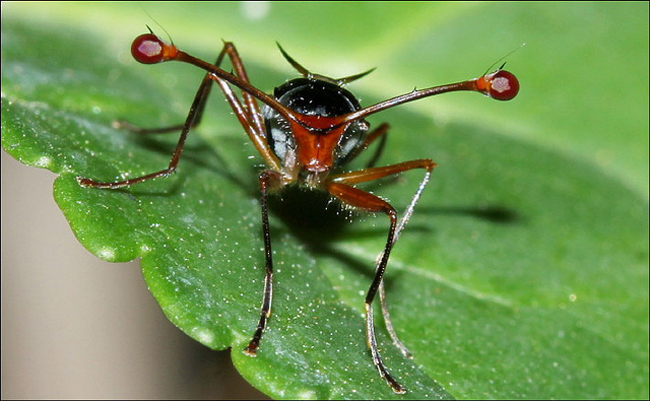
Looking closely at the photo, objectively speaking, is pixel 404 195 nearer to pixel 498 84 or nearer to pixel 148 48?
pixel 498 84

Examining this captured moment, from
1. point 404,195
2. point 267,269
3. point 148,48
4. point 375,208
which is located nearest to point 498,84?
point 375,208

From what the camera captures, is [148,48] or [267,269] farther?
[267,269]

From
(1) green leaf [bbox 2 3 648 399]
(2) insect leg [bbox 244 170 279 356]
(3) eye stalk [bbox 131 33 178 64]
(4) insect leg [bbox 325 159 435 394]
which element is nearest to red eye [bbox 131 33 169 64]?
(3) eye stalk [bbox 131 33 178 64]

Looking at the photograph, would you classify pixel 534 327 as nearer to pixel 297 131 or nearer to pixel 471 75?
pixel 297 131

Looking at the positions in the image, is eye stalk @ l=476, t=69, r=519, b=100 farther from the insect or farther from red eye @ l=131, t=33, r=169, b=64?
red eye @ l=131, t=33, r=169, b=64

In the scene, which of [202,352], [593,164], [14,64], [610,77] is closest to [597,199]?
[593,164]

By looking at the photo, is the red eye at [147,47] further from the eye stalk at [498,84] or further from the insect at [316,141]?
the eye stalk at [498,84]
